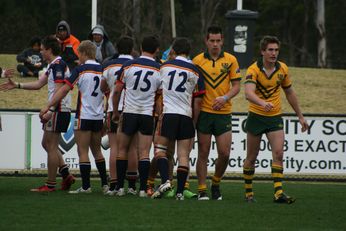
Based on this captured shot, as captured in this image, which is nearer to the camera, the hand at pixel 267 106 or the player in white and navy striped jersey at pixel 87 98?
the hand at pixel 267 106

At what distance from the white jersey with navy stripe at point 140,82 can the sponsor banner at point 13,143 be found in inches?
241

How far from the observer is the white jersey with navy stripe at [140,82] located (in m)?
13.3

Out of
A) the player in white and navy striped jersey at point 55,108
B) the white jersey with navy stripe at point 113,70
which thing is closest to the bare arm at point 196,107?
the white jersey with navy stripe at point 113,70

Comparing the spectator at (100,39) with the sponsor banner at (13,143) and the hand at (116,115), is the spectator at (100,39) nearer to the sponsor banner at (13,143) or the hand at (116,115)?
the sponsor banner at (13,143)

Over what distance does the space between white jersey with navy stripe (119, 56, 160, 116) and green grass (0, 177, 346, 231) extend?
49.7 inches

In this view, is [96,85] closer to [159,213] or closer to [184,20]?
[159,213]

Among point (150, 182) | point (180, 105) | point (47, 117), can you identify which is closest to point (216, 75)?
point (180, 105)

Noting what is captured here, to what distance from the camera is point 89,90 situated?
14.0m

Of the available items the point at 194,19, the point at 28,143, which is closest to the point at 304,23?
the point at 194,19

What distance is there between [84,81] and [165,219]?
351 cm

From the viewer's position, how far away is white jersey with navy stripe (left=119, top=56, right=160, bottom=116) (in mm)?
13328

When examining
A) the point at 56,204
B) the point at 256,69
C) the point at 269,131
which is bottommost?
the point at 56,204

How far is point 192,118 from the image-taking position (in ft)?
43.4

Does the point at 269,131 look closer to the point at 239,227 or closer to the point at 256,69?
the point at 256,69
